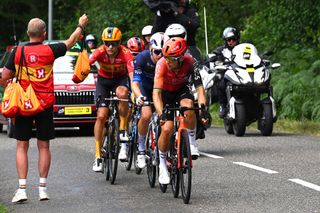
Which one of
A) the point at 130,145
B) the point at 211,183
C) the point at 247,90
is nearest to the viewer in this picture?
the point at 211,183

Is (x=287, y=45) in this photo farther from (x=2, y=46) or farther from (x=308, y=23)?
(x=2, y=46)

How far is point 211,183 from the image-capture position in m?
13.6

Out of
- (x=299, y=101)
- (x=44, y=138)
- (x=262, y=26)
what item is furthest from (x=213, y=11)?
(x=44, y=138)

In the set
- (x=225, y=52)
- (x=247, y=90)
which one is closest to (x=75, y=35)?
(x=247, y=90)

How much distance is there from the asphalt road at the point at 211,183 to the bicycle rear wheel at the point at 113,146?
0.58 ft

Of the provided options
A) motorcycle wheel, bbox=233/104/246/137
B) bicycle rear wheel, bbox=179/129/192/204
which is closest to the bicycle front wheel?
bicycle rear wheel, bbox=179/129/192/204

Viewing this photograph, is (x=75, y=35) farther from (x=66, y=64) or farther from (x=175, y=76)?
(x=66, y=64)

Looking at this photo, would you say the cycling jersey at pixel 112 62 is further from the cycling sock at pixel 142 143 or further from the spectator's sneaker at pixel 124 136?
the cycling sock at pixel 142 143

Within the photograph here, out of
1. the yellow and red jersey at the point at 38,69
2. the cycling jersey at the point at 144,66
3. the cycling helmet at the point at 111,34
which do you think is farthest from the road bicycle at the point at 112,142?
the yellow and red jersey at the point at 38,69

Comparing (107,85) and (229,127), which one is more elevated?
(107,85)

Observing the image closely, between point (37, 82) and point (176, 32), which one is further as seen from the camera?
point (176, 32)

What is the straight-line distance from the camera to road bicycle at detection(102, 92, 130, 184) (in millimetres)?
14180

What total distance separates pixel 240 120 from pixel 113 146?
6163 millimetres

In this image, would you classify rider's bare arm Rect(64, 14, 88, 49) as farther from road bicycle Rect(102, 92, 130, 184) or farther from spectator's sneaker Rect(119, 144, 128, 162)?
spectator's sneaker Rect(119, 144, 128, 162)
